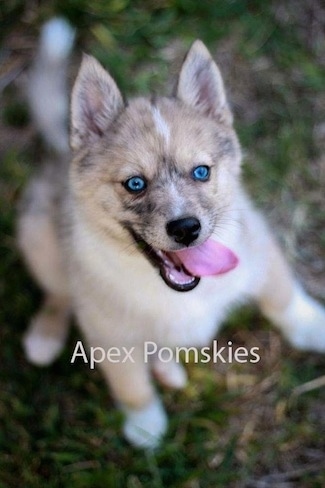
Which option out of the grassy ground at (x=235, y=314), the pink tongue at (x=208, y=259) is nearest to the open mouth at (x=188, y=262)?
the pink tongue at (x=208, y=259)

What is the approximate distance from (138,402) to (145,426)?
141 mm

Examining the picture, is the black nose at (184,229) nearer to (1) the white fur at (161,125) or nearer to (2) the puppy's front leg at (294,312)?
(1) the white fur at (161,125)

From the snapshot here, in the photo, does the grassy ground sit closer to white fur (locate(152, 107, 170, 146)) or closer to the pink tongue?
the pink tongue

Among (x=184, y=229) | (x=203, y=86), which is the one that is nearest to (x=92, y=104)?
(x=203, y=86)

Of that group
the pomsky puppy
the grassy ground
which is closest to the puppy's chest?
the pomsky puppy

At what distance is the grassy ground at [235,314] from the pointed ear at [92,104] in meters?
1.28

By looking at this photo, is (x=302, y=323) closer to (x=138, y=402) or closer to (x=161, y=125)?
(x=138, y=402)

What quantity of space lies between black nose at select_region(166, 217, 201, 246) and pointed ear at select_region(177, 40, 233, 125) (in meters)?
0.57

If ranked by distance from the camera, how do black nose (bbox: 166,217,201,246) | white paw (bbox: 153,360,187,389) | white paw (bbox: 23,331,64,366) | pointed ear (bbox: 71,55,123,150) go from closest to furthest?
black nose (bbox: 166,217,201,246) → pointed ear (bbox: 71,55,123,150) → white paw (bbox: 153,360,187,389) → white paw (bbox: 23,331,64,366)

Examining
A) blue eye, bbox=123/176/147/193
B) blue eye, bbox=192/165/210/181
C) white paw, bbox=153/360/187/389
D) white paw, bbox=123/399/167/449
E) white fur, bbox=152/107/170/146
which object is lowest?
white paw, bbox=123/399/167/449

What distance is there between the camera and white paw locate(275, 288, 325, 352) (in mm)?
3539

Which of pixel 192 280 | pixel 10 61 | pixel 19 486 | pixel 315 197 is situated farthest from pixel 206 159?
pixel 10 61

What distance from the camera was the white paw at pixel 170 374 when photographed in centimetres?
353

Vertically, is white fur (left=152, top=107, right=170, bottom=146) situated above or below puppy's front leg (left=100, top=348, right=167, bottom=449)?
above
